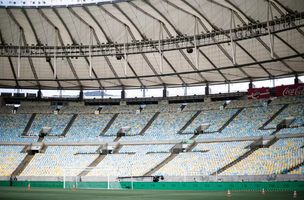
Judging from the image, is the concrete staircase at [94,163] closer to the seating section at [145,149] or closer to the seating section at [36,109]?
the seating section at [145,149]

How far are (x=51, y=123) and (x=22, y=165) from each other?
10.8 metres

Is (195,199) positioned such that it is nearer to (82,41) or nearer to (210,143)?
(210,143)

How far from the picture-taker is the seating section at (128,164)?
4578cm

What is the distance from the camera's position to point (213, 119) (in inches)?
2142

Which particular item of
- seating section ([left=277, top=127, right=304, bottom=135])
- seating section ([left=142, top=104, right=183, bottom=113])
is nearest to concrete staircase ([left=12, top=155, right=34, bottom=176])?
seating section ([left=142, top=104, right=183, bottom=113])

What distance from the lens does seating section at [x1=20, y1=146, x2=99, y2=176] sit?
157ft

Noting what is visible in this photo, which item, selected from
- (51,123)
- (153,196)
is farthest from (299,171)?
(51,123)

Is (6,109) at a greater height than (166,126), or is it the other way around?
(6,109)

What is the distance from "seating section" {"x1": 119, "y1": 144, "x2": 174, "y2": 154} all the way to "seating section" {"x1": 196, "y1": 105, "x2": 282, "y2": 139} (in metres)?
4.86

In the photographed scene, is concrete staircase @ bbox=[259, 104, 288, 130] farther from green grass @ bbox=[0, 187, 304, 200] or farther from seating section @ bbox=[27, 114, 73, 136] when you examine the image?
seating section @ bbox=[27, 114, 73, 136]

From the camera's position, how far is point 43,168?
48562mm

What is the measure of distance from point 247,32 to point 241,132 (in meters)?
13.0

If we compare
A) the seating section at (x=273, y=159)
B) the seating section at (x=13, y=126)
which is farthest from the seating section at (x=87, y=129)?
the seating section at (x=273, y=159)

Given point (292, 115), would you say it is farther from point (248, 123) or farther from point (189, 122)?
point (189, 122)
